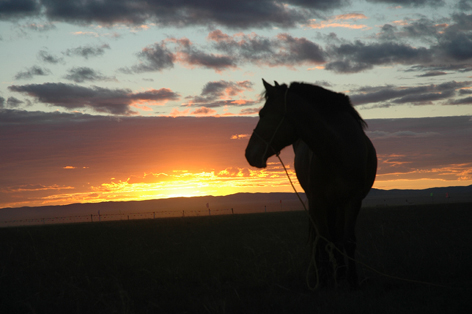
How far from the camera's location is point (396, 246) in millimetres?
9672

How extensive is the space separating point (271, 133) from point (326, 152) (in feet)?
2.71

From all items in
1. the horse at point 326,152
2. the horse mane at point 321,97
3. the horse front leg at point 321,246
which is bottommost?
the horse front leg at point 321,246

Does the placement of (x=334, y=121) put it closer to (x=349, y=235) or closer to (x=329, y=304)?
(x=349, y=235)

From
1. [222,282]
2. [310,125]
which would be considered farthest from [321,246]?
[310,125]

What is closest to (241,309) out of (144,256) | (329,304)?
(329,304)

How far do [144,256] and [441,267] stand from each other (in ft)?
21.0

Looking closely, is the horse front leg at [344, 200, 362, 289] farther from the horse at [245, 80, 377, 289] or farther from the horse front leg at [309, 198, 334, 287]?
the horse front leg at [309, 198, 334, 287]

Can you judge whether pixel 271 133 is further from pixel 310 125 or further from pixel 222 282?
pixel 222 282

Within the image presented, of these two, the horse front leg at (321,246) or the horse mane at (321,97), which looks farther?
the horse front leg at (321,246)

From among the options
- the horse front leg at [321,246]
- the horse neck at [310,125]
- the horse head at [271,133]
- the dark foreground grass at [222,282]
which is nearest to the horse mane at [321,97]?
the horse neck at [310,125]

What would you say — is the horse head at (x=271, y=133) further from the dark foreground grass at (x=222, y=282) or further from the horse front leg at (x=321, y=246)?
the dark foreground grass at (x=222, y=282)

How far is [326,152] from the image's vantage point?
5.55m

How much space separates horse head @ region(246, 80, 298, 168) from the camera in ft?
17.5

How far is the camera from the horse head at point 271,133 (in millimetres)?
5332
